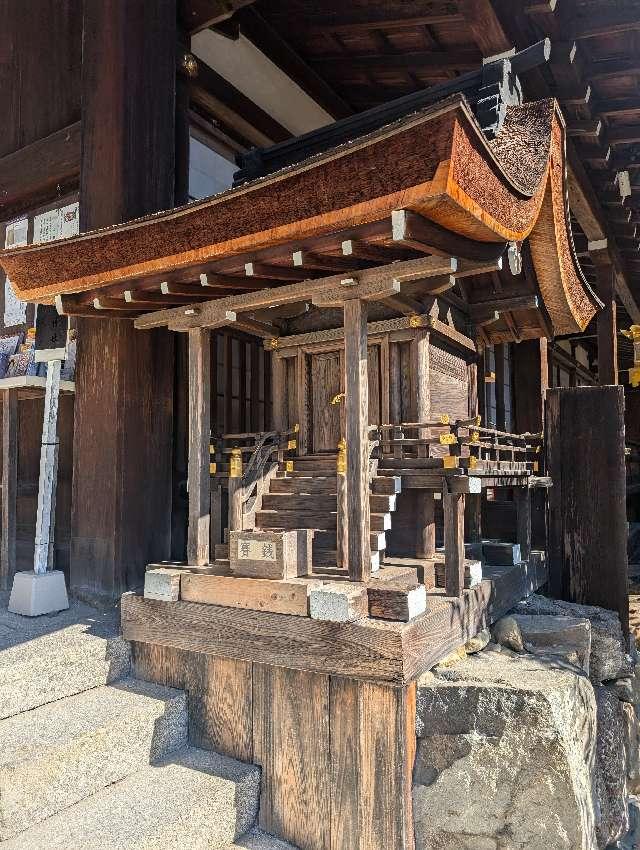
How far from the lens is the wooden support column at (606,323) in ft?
25.3

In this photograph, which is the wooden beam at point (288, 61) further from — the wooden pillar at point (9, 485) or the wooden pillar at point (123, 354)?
the wooden pillar at point (9, 485)

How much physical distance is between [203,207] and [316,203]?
73 centimetres

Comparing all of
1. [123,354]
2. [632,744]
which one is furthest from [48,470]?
[632,744]

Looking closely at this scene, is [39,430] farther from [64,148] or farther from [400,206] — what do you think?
Result: [400,206]

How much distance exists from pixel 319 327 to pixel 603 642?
3263 mm

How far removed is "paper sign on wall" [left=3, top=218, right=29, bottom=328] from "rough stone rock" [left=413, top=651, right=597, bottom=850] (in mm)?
5060

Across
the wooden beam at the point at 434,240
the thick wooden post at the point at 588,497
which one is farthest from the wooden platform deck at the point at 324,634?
the wooden beam at the point at 434,240

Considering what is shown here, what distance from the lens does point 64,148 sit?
5676 millimetres

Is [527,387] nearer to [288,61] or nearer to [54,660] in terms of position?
[288,61]

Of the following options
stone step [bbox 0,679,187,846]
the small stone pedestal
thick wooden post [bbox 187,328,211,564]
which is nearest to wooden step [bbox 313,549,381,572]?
thick wooden post [bbox 187,328,211,564]

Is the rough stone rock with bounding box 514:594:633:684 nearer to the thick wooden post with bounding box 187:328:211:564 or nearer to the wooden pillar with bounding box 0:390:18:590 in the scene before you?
the thick wooden post with bounding box 187:328:211:564

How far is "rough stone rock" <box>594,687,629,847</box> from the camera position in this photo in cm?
414

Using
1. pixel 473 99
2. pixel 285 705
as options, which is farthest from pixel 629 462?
pixel 285 705

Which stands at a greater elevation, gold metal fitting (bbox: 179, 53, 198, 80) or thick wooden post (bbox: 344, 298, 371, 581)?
gold metal fitting (bbox: 179, 53, 198, 80)
